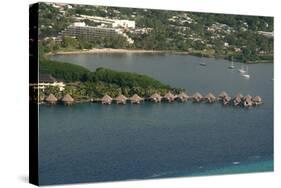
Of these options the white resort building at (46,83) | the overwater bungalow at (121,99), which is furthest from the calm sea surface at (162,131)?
the white resort building at (46,83)

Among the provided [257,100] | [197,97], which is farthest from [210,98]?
[257,100]

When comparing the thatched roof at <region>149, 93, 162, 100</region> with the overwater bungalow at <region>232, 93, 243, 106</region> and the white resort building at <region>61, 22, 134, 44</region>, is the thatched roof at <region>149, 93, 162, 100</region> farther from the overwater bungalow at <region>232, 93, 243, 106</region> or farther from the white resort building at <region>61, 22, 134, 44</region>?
the overwater bungalow at <region>232, 93, 243, 106</region>

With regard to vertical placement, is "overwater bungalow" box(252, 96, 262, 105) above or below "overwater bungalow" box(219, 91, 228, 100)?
below

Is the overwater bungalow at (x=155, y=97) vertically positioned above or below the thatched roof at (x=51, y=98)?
below

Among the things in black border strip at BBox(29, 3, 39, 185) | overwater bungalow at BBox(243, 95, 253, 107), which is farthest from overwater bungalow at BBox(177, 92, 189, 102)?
black border strip at BBox(29, 3, 39, 185)

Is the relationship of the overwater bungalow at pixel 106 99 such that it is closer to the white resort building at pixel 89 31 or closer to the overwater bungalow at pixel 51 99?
the overwater bungalow at pixel 51 99

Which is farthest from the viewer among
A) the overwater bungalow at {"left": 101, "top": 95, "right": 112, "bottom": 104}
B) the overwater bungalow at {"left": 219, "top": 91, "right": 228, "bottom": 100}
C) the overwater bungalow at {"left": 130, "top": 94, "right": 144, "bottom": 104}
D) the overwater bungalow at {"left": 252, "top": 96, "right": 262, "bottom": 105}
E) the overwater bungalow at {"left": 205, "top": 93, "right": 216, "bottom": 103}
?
the overwater bungalow at {"left": 252, "top": 96, "right": 262, "bottom": 105}

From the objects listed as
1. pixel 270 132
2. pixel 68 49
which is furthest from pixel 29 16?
pixel 270 132
